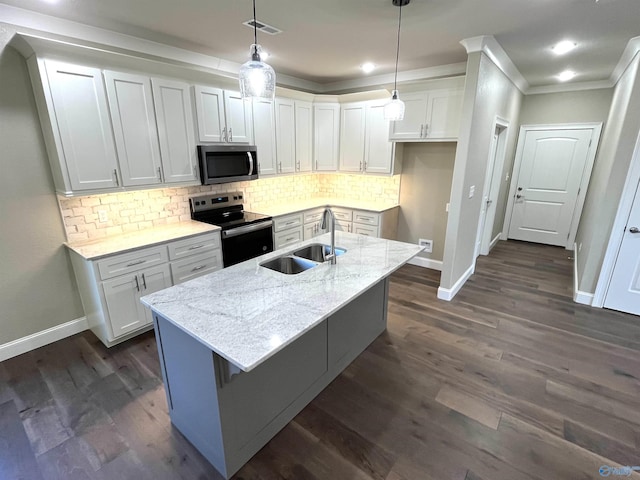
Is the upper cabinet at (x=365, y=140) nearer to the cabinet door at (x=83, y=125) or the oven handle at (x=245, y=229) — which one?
the oven handle at (x=245, y=229)

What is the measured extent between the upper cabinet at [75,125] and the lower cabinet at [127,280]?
0.65 metres

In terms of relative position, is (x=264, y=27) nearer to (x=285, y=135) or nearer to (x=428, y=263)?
(x=285, y=135)

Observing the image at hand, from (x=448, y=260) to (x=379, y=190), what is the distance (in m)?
1.65

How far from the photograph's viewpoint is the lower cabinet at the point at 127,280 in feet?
8.27

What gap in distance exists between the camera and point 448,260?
3488 millimetres

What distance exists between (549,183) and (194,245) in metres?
5.85

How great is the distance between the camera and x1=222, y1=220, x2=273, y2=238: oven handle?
3255mm

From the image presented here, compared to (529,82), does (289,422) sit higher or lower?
lower

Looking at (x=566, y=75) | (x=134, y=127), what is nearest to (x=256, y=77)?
(x=134, y=127)

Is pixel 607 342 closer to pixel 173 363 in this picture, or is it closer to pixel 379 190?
pixel 379 190

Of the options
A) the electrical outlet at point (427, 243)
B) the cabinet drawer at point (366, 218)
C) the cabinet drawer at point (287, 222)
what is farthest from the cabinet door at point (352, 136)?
the electrical outlet at point (427, 243)

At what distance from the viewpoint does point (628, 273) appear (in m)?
3.24

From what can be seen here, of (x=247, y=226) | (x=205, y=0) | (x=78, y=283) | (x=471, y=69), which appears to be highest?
(x=205, y=0)

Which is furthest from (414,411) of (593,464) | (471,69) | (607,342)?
(471,69)
